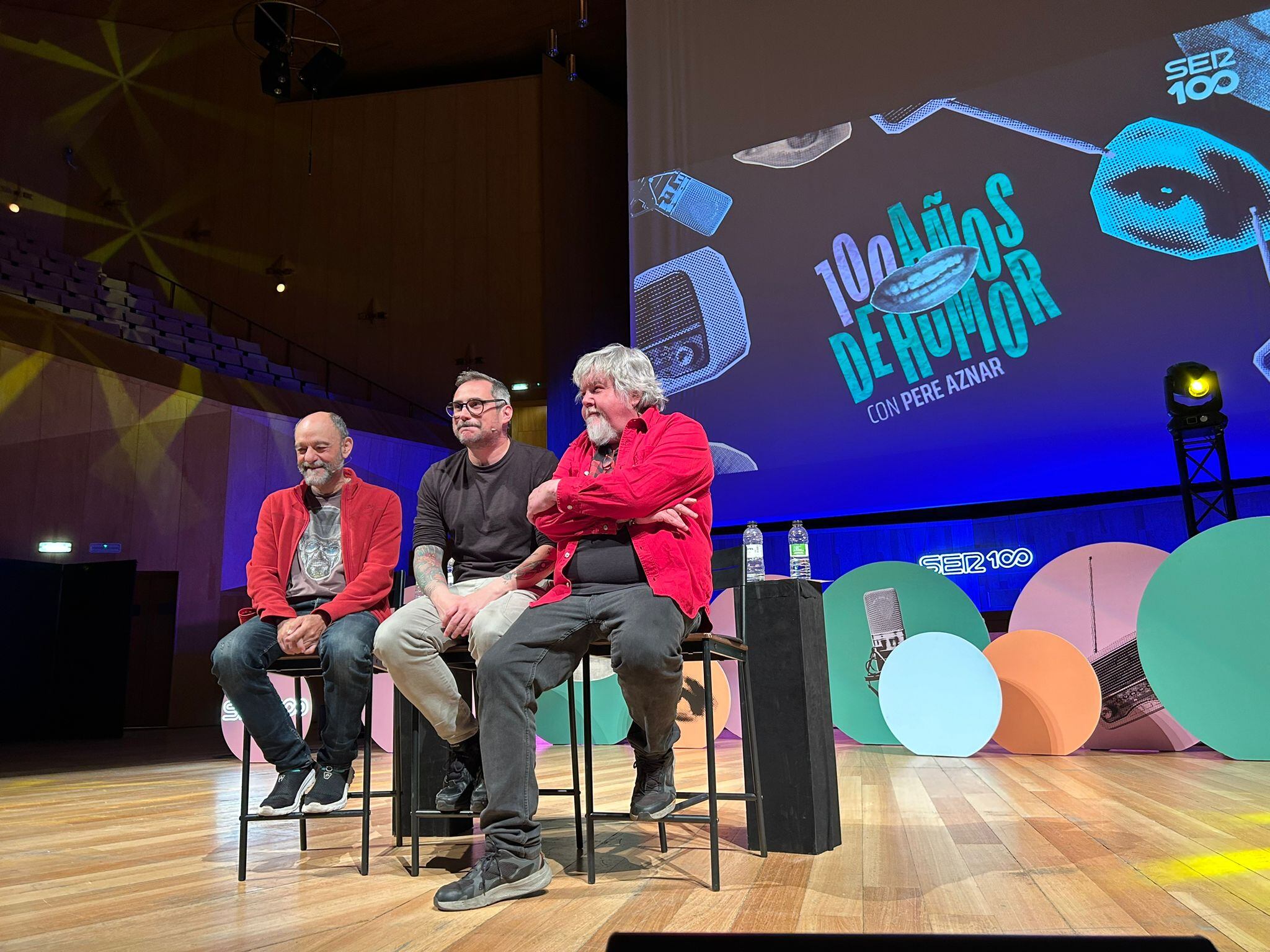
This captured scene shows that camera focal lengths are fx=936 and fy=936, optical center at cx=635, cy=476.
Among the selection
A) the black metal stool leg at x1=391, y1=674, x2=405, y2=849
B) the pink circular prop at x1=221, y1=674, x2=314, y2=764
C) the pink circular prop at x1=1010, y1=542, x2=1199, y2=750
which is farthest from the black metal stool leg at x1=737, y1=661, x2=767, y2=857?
the pink circular prop at x1=221, y1=674, x2=314, y2=764

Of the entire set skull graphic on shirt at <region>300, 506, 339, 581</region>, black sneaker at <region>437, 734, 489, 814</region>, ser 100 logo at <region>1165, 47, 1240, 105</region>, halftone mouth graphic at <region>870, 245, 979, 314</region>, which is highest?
ser 100 logo at <region>1165, 47, 1240, 105</region>

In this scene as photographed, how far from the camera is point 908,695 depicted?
4516 mm

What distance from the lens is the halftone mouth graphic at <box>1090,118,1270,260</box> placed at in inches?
196

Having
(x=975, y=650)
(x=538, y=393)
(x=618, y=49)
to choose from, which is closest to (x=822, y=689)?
(x=975, y=650)

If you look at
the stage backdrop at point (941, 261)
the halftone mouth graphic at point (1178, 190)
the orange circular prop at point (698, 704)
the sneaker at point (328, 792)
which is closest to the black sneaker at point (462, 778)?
the sneaker at point (328, 792)

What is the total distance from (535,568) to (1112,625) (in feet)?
10.8

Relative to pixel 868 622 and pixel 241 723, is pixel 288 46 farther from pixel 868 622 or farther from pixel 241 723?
pixel 868 622

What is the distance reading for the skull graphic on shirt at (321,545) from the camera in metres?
2.50

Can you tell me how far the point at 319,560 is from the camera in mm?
2510

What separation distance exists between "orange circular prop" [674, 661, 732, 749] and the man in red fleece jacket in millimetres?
2544

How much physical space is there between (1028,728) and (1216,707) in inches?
31.5

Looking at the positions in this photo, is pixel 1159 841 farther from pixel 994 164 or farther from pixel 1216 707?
pixel 994 164

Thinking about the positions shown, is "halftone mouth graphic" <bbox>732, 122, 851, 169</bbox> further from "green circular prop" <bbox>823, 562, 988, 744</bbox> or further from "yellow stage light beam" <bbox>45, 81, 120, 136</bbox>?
"yellow stage light beam" <bbox>45, 81, 120, 136</bbox>

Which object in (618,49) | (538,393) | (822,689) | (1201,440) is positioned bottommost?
(822,689)
